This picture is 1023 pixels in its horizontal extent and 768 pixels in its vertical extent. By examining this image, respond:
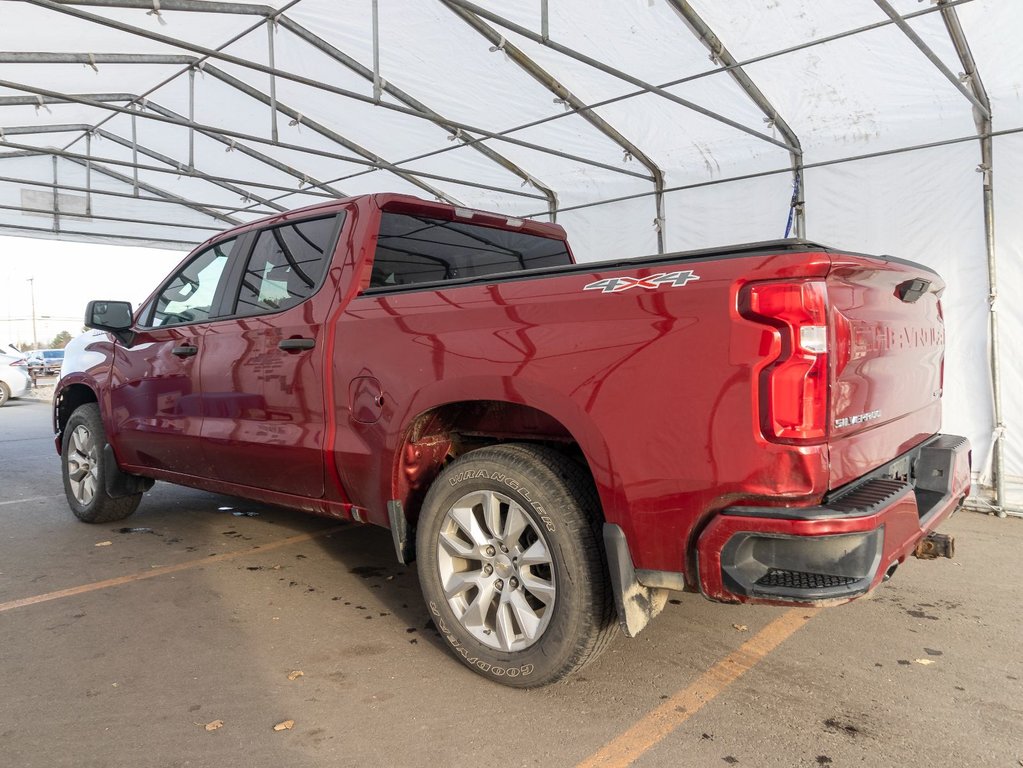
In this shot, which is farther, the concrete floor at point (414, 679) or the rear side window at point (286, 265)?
the rear side window at point (286, 265)

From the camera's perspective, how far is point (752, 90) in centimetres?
685

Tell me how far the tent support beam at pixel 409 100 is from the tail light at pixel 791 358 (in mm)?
6218

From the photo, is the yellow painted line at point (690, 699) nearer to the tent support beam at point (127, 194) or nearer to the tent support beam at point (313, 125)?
the tent support beam at point (313, 125)

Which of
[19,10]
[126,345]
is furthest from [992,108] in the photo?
[19,10]

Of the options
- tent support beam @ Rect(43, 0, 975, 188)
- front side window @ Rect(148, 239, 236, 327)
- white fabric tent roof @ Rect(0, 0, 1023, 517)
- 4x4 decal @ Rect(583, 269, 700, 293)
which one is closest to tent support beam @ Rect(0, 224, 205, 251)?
white fabric tent roof @ Rect(0, 0, 1023, 517)

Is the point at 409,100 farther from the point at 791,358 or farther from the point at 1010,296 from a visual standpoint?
the point at 791,358

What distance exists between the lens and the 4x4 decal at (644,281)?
88.0 inches

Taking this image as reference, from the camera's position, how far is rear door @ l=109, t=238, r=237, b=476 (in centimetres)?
416

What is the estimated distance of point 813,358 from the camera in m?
2.07

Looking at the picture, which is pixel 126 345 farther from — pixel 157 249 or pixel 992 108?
pixel 157 249

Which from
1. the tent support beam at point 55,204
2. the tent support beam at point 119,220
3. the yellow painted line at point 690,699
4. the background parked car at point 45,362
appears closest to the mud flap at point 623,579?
the yellow painted line at point 690,699

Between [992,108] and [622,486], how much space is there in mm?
5498

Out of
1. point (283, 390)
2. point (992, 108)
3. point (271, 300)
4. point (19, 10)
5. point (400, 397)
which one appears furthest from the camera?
point (19, 10)

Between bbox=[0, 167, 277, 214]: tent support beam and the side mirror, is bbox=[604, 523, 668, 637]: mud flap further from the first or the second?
bbox=[0, 167, 277, 214]: tent support beam
